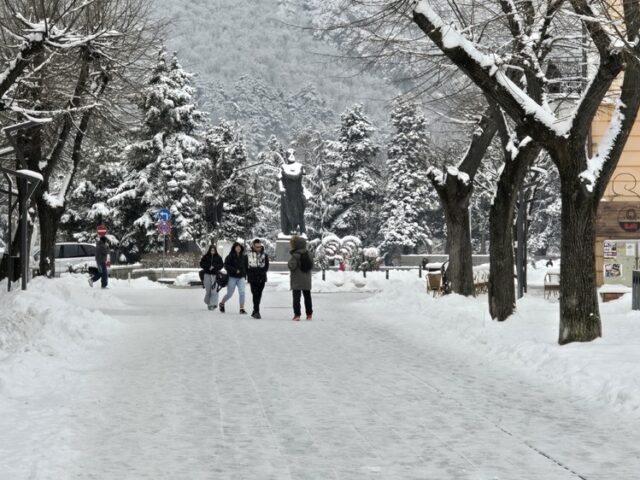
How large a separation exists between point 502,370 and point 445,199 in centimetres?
1168

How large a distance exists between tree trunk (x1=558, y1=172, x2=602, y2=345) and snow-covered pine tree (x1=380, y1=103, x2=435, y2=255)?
201 ft

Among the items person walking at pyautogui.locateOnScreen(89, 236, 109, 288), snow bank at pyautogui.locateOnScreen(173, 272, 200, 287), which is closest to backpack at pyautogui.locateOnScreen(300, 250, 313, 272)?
person walking at pyautogui.locateOnScreen(89, 236, 109, 288)

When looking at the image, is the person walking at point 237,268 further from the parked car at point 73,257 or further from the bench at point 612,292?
the parked car at point 73,257

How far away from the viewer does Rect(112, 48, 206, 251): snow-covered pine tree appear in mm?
58062

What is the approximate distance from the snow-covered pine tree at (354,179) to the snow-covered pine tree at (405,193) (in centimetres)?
230

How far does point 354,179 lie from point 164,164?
23829 millimetres

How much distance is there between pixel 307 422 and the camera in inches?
311

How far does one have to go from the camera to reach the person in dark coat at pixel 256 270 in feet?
67.0

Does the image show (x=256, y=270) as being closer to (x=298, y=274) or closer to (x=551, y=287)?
(x=298, y=274)

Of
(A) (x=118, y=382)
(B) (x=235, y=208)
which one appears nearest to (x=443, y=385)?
(A) (x=118, y=382)

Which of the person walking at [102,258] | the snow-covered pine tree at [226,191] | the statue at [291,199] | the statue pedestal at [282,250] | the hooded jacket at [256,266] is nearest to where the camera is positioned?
the hooded jacket at [256,266]

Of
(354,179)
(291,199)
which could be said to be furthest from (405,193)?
(291,199)

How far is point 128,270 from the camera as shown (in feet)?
149

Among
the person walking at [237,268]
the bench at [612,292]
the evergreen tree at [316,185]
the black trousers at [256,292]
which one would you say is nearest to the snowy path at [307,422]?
the black trousers at [256,292]
